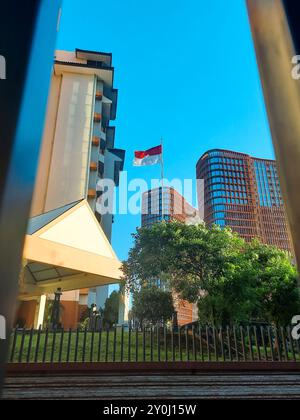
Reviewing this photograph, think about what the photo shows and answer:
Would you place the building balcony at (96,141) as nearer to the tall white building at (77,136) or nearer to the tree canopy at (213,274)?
the tall white building at (77,136)

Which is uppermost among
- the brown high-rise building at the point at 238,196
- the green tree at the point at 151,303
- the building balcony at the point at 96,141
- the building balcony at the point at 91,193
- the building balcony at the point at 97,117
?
the brown high-rise building at the point at 238,196

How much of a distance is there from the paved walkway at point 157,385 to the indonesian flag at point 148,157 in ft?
54.0

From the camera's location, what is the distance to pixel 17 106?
0.95 meters

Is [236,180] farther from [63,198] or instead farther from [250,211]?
[63,198]

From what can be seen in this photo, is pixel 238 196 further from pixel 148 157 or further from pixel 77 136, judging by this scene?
pixel 77 136

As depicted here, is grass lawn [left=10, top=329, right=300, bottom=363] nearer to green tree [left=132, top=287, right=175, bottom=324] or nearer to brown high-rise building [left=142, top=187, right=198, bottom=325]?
green tree [left=132, top=287, right=175, bottom=324]

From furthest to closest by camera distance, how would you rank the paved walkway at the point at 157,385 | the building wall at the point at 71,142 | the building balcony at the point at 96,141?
the building balcony at the point at 96,141, the building wall at the point at 71,142, the paved walkway at the point at 157,385

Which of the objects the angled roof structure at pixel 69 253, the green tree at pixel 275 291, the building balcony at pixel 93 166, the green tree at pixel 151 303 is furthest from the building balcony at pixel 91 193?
the green tree at pixel 275 291

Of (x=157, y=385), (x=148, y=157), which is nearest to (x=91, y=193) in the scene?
(x=148, y=157)

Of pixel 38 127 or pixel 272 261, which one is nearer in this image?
pixel 38 127

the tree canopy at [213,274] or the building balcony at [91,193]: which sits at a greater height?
the building balcony at [91,193]

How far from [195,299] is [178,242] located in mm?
1976

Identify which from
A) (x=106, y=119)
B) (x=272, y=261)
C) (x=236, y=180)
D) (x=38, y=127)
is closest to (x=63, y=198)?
(x=106, y=119)

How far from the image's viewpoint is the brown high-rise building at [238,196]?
162 feet
